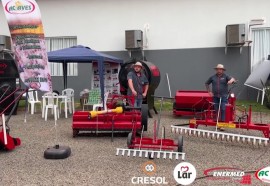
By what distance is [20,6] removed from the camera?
5.53 meters

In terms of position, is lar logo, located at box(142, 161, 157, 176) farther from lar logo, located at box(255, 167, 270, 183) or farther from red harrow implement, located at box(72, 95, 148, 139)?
red harrow implement, located at box(72, 95, 148, 139)

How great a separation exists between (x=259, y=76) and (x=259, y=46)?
5.23 feet

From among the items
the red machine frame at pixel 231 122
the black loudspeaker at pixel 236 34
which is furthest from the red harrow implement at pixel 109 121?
the black loudspeaker at pixel 236 34

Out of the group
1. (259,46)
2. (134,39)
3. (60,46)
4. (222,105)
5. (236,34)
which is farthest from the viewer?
(60,46)

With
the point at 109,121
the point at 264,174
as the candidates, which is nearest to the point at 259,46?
the point at 109,121

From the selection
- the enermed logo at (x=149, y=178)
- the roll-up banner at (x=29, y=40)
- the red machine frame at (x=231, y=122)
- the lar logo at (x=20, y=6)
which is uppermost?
the lar logo at (x=20, y=6)

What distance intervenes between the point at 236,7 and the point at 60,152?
985cm

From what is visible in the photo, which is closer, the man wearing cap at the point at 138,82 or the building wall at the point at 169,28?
the man wearing cap at the point at 138,82

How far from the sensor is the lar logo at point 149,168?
464 centimetres

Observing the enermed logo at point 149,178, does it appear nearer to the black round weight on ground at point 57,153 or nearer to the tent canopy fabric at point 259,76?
the black round weight on ground at point 57,153

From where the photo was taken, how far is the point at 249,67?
42.0ft

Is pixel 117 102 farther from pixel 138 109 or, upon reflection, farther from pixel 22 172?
pixel 22 172

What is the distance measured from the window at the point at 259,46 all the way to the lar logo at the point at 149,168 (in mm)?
9115

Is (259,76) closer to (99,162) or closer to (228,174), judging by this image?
(228,174)
